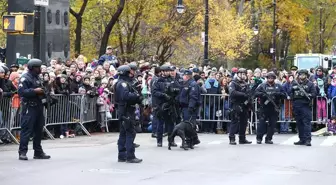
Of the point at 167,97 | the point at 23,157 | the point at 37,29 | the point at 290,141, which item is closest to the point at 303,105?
the point at 290,141

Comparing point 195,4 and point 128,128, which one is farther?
point 195,4

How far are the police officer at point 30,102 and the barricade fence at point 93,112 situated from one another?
3256 millimetres

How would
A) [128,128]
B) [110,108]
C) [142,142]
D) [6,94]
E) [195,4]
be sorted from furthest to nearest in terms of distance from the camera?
[195,4]
[110,108]
[142,142]
[6,94]
[128,128]

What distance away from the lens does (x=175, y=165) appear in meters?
14.4

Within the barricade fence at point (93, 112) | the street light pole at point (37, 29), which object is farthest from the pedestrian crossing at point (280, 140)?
the street light pole at point (37, 29)

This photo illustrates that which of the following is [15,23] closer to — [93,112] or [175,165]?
[93,112]

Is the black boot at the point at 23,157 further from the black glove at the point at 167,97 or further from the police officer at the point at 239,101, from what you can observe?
the police officer at the point at 239,101

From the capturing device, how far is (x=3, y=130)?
18.0 m

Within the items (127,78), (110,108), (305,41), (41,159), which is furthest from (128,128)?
(305,41)

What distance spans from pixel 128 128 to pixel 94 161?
99 centimetres

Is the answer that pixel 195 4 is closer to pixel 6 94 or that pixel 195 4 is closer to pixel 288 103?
pixel 288 103

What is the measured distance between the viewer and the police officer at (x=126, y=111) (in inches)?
570

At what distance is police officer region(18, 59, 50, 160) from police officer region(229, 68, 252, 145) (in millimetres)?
5760

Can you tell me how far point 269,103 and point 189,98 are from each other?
2.45 metres
